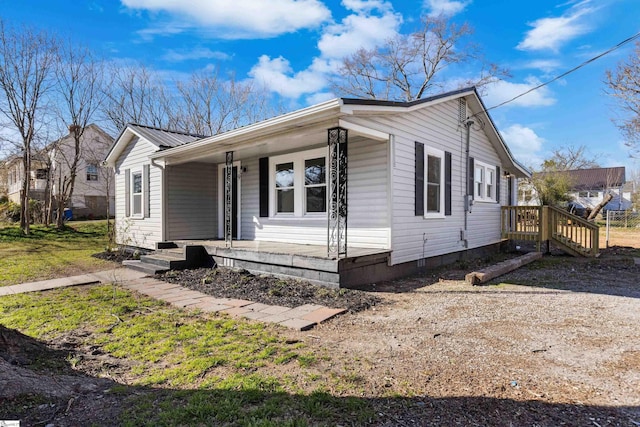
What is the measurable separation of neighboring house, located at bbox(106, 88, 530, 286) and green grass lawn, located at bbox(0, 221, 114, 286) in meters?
1.69

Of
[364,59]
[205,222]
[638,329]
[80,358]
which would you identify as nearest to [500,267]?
[638,329]

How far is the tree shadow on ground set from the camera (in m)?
2.20

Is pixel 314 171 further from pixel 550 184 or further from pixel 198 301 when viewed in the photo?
pixel 550 184

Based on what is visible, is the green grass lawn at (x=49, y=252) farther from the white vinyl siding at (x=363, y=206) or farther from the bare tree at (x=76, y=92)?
the white vinyl siding at (x=363, y=206)

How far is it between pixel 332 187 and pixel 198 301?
3010 millimetres

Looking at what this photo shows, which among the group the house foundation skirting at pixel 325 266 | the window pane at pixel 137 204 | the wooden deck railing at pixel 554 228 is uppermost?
the window pane at pixel 137 204

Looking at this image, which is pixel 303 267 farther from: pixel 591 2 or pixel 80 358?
pixel 591 2

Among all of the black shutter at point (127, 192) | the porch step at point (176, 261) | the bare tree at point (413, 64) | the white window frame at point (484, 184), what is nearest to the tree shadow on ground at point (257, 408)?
the porch step at point (176, 261)

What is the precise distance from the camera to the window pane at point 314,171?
795 cm

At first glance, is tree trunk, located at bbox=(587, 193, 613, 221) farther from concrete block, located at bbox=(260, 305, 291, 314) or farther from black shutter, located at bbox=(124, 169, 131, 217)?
black shutter, located at bbox=(124, 169, 131, 217)

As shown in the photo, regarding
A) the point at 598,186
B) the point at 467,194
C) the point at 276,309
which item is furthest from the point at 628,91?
the point at 598,186

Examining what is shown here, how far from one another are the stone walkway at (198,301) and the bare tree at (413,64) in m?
19.5

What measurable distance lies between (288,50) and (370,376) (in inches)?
723

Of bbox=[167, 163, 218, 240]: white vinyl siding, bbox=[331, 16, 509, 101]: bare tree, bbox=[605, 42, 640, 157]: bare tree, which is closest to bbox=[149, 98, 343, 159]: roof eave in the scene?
bbox=[167, 163, 218, 240]: white vinyl siding
